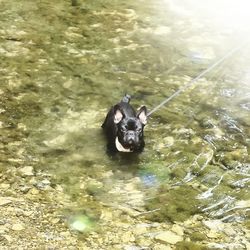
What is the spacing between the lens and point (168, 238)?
616cm

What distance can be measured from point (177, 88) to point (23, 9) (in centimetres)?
521

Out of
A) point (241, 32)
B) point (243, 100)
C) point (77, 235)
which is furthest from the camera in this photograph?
point (241, 32)

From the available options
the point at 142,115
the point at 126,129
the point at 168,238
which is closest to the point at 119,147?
the point at 126,129

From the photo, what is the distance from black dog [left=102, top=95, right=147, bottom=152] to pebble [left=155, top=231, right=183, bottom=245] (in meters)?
1.73

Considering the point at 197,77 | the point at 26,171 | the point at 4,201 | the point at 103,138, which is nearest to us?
the point at 4,201

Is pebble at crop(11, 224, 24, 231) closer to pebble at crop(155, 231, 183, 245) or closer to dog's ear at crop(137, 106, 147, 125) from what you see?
pebble at crop(155, 231, 183, 245)

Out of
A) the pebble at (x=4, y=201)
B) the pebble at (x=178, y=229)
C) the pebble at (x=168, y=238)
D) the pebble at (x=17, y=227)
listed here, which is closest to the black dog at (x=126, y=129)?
the pebble at (x=178, y=229)

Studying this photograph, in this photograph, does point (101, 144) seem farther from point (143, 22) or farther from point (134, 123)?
point (143, 22)

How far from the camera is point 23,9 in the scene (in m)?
13.0

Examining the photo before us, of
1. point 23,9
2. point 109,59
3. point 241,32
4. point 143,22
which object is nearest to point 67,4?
point 23,9

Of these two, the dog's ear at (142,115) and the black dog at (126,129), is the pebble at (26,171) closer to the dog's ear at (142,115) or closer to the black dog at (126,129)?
the black dog at (126,129)

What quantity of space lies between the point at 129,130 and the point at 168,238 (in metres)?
2.00

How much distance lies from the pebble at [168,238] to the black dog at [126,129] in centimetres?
173

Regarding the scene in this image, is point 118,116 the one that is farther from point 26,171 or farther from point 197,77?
point 197,77
